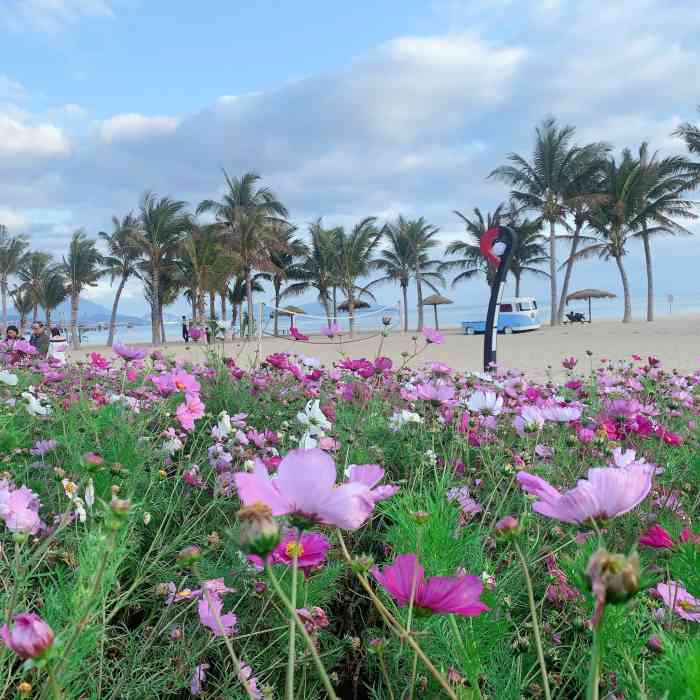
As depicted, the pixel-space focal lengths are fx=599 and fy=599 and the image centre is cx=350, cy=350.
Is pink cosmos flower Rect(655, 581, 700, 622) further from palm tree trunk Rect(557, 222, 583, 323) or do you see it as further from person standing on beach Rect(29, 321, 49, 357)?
palm tree trunk Rect(557, 222, 583, 323)

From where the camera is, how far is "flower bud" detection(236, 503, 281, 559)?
43 cm

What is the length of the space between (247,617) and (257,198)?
1198 inches

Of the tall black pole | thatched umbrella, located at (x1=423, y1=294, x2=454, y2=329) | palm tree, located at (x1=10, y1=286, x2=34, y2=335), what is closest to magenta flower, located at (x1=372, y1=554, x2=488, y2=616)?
the tall black pole

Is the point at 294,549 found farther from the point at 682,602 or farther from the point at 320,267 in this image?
the point at 320,267

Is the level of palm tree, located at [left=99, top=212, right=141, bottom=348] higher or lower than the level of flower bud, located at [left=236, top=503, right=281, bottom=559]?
higher

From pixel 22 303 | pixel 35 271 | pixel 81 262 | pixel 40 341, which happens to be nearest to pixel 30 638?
pixel 40 341

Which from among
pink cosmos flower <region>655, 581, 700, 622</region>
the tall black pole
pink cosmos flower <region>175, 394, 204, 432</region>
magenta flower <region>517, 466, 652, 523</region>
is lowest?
pink cosmos flower <region>655, 581, 700, 622</region>

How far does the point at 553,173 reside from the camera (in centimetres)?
2758

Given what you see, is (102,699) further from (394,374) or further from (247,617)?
(394,374)

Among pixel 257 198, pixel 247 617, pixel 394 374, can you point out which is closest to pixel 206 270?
pixel 257 198

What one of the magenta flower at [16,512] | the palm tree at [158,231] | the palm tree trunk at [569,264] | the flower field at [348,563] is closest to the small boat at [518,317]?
the palm tree trunk at [569,264]

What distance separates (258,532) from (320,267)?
35.8m

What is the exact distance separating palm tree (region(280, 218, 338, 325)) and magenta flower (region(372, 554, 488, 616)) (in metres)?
32.2

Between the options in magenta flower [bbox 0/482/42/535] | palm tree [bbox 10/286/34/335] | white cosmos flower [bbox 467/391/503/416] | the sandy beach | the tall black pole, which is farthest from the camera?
palm tree [bbox 10/286/34/335]
